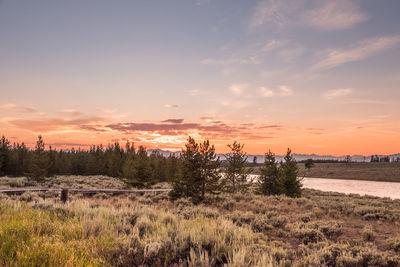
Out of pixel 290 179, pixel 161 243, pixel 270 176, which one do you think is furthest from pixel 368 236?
pixel 270 176

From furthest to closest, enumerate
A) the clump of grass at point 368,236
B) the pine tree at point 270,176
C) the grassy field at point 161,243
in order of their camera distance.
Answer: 1. the pine tree at point 270,176
2. the clump of grass at point 368,236
3. the grassy field at point 161,243

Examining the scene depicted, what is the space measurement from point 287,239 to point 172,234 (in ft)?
16.7

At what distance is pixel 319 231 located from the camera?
864 cm

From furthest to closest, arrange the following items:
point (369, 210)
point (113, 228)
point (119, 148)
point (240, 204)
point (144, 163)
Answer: point (119, 148), point (144, 163), point (240, 204), point (369, 210), point (113, 228)

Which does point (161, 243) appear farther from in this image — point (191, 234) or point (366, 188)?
point (366, 188)

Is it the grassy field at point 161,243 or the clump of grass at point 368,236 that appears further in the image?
the clump of grass at point 368,236

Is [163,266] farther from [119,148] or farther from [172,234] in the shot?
[119,148]

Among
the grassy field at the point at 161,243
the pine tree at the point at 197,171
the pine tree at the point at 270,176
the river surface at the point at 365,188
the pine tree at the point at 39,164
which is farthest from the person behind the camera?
the river surface at the point at 365,188

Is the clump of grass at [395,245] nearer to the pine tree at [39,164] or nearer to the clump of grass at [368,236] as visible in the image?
the clump of grass at [368,236]

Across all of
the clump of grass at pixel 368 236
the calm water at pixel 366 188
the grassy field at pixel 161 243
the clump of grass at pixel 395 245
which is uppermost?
the grassy field at pixel 161 243

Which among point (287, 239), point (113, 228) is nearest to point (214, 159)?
point (287, 239)

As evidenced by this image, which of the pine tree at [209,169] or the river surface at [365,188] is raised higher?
the pine tree at [209,169]

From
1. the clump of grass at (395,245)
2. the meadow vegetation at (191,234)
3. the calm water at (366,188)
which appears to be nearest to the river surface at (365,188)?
the calm water at (366,188)

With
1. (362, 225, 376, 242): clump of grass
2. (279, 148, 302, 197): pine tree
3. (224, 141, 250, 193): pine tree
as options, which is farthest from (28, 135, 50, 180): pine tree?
(362, 225, 376, 242): clump of grass
